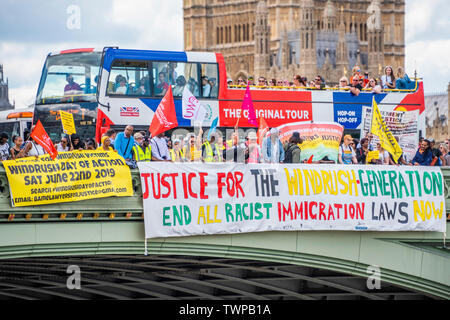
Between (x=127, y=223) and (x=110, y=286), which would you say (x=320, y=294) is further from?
(x=127, y=223)

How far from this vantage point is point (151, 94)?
1344 inches

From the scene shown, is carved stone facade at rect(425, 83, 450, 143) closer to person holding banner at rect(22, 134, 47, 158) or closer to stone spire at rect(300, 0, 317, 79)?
stone spire at rect(300, 0, 317, 79)

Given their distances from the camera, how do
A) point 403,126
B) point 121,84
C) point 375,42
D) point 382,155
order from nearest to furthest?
1. point 382,155
2. point 403,126
3. point 121,84
4. point 375,42

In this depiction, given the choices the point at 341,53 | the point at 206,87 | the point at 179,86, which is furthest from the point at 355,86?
the point at 341,53

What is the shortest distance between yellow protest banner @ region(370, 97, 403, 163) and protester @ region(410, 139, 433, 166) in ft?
2.11

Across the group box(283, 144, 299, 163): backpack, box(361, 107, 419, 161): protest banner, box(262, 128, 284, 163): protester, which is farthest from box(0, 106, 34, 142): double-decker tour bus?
box(283, 144, 299, 163): backpack

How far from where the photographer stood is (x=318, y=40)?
536ft

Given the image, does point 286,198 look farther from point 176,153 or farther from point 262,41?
point 262,41

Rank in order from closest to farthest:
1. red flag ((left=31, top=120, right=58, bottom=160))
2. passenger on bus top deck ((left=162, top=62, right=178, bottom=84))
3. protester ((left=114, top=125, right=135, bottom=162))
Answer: red flag ((left=31, top=120, right=58, bottom=160)) < protester ((left=114, top=125, right=135, bottom=162)) < passenger on bus top deck ((left=162, top=62, right=178, bottom=84))

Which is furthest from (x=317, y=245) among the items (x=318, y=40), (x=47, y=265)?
(x=318, y=40)

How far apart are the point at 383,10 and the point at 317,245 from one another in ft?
486

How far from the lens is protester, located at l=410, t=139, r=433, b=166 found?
29688mm

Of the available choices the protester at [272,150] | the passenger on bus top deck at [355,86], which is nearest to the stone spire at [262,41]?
the passenger on bus top deck at [355,86]

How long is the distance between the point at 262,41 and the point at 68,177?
137430mm
